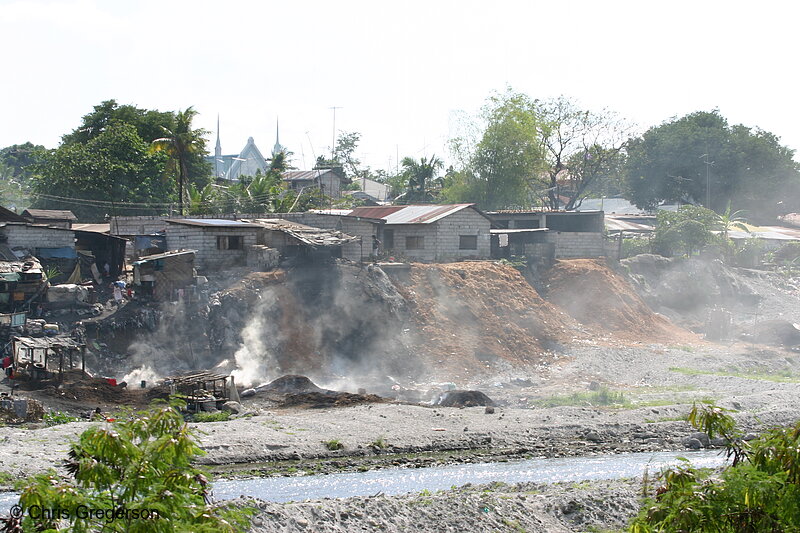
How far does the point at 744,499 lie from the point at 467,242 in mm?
45093

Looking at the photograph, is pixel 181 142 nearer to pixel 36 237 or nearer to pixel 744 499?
pixel 36 237

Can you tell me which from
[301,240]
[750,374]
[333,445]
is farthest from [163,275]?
[750,374]

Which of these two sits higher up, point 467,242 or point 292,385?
point 467,242

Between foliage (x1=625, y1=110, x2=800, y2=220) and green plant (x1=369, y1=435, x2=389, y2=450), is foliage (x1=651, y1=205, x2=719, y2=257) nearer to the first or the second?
foliage (x1=625, y1=110, x2=800, y2=220)

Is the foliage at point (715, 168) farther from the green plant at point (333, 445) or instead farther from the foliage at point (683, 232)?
the green plant at point (333, 445)

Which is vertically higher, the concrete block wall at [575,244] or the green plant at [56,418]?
the concrete block wall at [575,244]

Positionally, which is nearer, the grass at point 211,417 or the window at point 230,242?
the grass at point 211,417

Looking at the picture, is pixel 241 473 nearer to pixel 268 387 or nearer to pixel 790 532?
pixel 268 387

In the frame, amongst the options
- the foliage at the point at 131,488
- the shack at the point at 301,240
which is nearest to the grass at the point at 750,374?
the shack at the point at 301,240

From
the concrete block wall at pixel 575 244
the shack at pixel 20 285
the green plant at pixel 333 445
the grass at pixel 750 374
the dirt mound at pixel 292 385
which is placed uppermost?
the concrete block wall at pixel 575 244

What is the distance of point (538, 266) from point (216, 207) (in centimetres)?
2094

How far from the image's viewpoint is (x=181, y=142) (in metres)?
55.2

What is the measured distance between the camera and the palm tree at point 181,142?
5447 centimetres

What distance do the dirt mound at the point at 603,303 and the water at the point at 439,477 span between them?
883 inches
